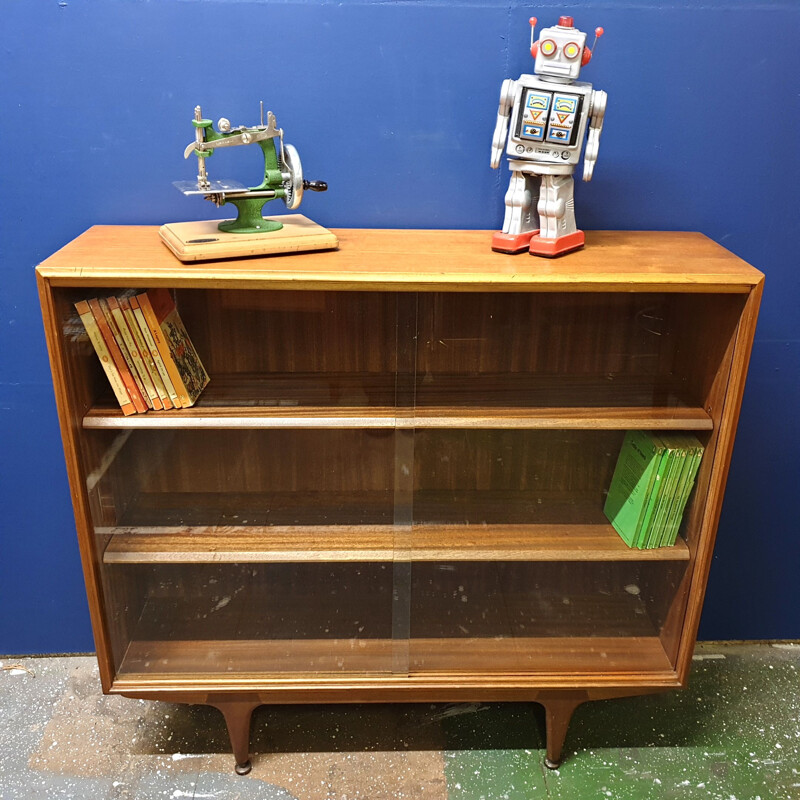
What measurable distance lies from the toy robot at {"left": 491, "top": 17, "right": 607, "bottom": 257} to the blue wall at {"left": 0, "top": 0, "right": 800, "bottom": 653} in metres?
0.17

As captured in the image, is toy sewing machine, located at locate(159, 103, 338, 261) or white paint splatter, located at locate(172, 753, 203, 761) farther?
white paint splatter, located at locate(172, 753, 203, 761)

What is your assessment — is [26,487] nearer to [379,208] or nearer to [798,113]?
[379,208]

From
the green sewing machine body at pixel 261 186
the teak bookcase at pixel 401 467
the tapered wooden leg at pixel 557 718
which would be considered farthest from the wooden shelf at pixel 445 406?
the tapered wooden leg at pixel 557 718

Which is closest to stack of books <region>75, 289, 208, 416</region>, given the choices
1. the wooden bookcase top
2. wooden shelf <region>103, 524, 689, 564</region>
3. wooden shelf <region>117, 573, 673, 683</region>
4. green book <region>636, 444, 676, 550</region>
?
the wooden bookcase top

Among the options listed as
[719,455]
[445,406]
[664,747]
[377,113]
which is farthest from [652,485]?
[377,113]

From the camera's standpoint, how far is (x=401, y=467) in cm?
179

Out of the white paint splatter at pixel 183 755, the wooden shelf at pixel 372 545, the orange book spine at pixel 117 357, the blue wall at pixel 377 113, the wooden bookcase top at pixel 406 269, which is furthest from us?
the white paint splatter at pixel 183 755

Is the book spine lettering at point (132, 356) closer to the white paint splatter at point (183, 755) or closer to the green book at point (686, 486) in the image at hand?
the white paint splatter at point (183, 755)

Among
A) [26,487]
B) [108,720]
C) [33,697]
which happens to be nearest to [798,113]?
[26,487]

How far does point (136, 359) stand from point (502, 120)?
911mm

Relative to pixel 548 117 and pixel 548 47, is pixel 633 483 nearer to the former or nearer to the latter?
pixel 548 117

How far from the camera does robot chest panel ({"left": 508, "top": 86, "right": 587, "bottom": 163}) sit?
1.59m

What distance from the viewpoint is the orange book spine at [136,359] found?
64.0 inches

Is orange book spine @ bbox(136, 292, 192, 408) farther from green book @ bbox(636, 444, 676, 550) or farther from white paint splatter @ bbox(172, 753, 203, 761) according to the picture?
green book @ bbox(636, 444, 676, 550)
